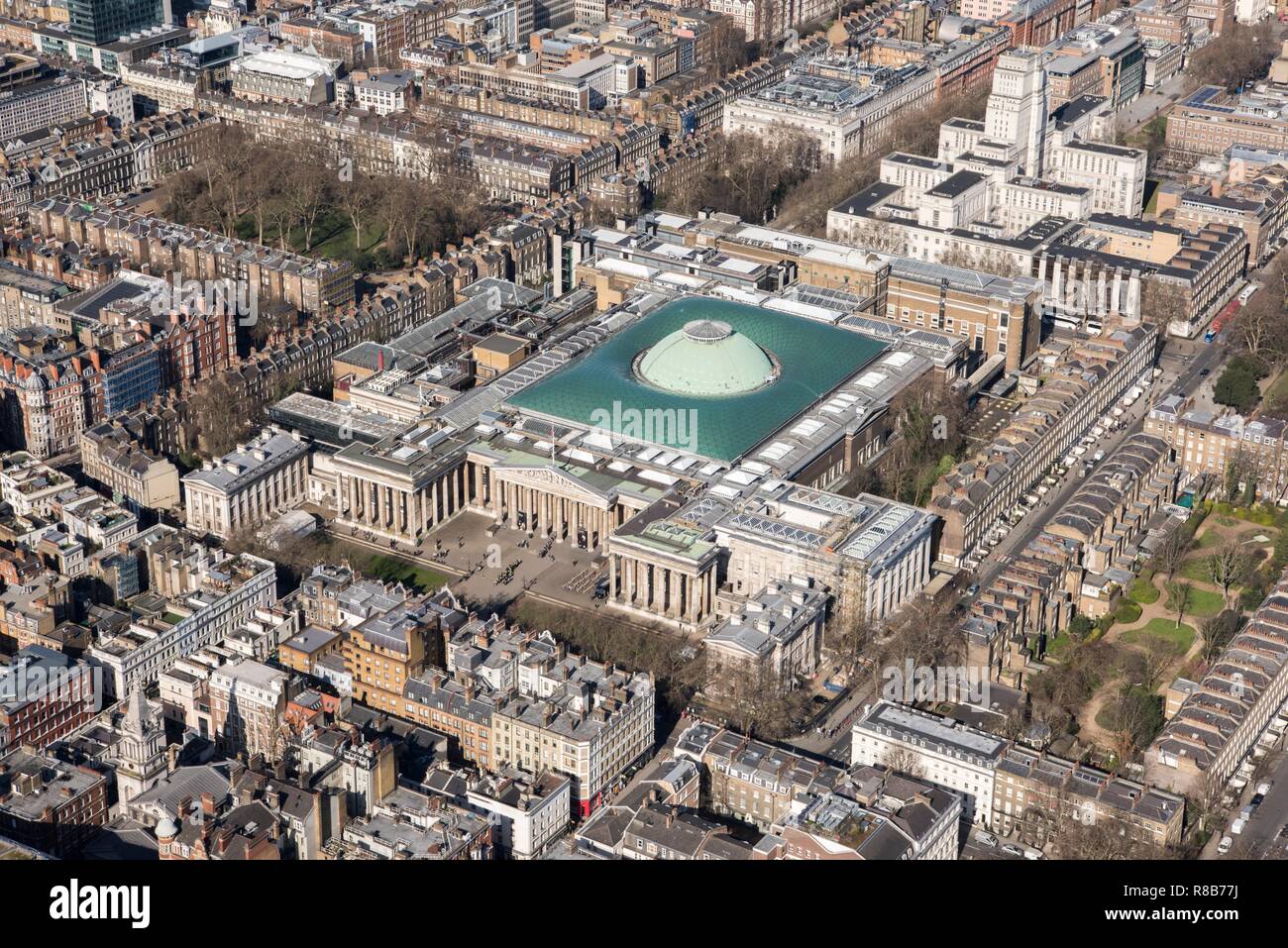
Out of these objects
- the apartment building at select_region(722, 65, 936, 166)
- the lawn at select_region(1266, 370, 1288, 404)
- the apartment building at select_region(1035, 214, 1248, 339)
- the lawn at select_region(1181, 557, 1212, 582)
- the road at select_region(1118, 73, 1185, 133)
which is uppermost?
the apartment building at select_region(722, 65, 936, 166)

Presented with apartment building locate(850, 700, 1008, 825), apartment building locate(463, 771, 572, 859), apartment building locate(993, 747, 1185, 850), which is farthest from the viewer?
apartment building locate(850, 700, 1008, 825)


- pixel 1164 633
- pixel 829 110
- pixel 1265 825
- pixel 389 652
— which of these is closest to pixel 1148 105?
pixel 829 110

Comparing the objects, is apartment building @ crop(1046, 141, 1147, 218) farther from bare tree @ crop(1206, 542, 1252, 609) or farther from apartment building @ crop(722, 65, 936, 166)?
bare tree @ crop(1206, 542, 1252, 609)

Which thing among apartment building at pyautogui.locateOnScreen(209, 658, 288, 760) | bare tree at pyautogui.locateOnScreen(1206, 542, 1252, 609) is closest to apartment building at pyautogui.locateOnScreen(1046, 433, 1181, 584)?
bare tree at pyautogui.locateOnScreen(1206, 542, 1252, 609)

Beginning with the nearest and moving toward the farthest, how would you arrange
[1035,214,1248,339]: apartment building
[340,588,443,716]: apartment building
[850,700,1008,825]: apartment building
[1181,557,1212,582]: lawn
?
[850,700,1008,825]: apartment building, [340,588,443,716]: apartment building, [1181,557,1212,582]: lawn, [1035,214,1248,339]: apartment building

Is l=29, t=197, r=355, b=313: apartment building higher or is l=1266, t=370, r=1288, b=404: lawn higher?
l=29, t=197, r=355, b=313: apartment building

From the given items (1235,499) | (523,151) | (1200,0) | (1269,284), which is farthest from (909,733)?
(1200,0)
